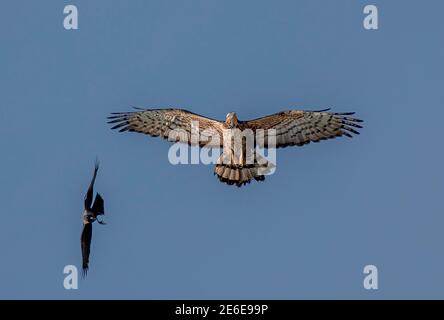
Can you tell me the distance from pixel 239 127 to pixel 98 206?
284cm

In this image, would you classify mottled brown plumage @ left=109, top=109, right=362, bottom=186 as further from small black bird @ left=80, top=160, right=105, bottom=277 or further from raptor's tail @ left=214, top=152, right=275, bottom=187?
small black bird @ left=80, top=160, right=105, bottom=277

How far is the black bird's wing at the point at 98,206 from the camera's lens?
80.8ft

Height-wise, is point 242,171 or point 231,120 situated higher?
point 231,120

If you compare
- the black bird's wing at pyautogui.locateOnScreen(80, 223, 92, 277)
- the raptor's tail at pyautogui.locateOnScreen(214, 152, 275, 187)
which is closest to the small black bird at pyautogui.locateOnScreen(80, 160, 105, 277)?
the black bird's wing at pyautogui.locateOnScreen(80, 223, 92, 277)

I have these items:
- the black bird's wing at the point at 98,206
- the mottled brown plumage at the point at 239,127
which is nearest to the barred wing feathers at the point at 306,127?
the mottled brown plumage at the point at 239,127

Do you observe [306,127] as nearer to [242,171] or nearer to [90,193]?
[242,171]

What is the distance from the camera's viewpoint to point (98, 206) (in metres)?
24.7

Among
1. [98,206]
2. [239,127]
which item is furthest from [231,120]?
[98,206]

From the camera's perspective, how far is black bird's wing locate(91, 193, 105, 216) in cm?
2462

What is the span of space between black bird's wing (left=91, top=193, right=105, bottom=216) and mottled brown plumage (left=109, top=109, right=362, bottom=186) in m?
2.08

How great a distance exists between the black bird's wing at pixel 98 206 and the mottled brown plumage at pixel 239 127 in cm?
208
